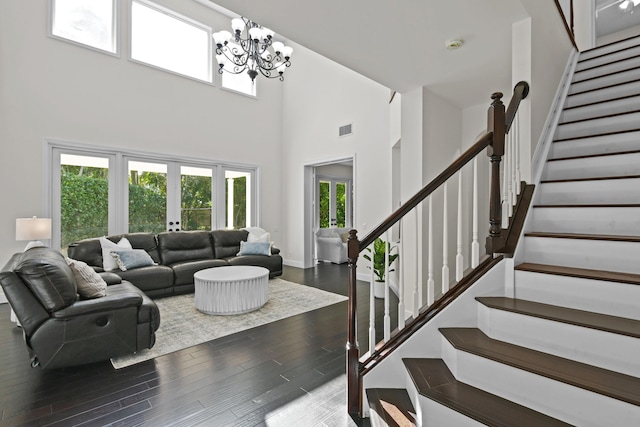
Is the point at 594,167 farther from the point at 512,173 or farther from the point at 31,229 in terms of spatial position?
the point at 31,229

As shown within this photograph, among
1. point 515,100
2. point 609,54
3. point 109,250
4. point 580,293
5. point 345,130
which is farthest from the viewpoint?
point 345,130

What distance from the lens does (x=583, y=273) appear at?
65.8 inches

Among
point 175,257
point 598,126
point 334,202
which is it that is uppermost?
point 598,126

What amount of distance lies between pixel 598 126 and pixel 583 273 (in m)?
1.82

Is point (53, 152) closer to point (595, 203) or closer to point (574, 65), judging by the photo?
point (595, 203)

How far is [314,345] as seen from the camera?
9.56ft

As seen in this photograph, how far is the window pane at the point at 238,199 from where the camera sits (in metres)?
6.76

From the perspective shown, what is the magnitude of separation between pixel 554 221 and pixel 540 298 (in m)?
0.69

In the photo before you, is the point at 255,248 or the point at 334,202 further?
the point at 334,202

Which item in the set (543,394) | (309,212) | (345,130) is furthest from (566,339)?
(309,212)

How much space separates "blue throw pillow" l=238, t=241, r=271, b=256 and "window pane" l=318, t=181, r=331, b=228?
2.61 meters

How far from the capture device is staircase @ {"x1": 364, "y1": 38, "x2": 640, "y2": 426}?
1.30 meters

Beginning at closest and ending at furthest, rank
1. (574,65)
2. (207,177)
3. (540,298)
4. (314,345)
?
(540,298) < (314,345) < (574,65) < (207,177)

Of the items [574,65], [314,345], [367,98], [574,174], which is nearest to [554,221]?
[574,174]
